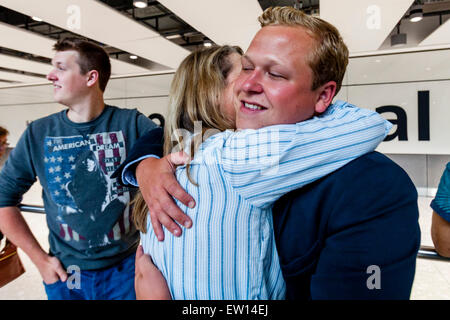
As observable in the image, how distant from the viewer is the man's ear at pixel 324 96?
0.81 meters

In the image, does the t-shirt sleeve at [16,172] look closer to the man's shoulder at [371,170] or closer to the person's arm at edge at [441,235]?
the man's shoulder at [371,170]

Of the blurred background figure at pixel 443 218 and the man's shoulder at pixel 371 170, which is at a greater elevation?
the man's shoulder at pixel 371 170

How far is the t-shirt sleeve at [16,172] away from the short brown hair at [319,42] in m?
1.21

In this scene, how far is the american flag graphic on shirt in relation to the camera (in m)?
1.37

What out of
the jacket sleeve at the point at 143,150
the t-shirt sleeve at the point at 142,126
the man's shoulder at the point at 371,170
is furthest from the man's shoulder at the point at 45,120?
the man's shoulder at the point at 371,170

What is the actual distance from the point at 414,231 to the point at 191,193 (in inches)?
19.4

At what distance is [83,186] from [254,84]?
99 centimetres

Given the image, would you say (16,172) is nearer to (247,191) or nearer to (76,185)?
(76,185)

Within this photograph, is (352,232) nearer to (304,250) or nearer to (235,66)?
(304,250)

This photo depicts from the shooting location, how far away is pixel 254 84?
0.77m

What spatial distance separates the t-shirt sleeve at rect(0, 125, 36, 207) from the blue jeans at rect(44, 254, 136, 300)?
0.45m

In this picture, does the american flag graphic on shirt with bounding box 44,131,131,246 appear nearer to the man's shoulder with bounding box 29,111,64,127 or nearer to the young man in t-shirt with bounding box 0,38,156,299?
the young man in t-shirt with bounding box 0,38,156,299

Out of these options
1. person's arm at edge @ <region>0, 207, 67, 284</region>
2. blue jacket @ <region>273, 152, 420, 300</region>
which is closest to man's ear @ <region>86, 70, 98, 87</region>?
person's arm at edge @ <region>0, 207, 67, 284</region>
